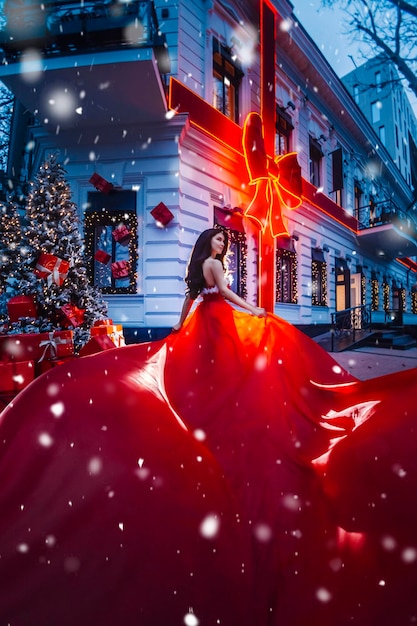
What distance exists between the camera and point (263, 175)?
880 centimetres

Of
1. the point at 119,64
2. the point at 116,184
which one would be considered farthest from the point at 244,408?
the point at 116,184

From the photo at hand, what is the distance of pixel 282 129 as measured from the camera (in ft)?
40.1

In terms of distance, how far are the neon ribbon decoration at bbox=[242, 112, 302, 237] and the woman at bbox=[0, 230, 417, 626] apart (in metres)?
7.23

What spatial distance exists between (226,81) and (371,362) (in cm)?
943

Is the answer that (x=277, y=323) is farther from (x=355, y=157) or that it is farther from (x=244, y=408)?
(x=355, y=157)

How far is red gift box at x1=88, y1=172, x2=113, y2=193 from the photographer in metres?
8.09

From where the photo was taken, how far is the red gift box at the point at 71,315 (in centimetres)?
557

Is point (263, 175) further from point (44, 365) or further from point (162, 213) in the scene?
point (44, 365)

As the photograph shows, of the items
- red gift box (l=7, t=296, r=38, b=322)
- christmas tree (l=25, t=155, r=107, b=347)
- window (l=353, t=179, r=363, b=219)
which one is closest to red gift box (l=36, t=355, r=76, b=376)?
christmas tree (l=25, t=155, r=107, b=347)

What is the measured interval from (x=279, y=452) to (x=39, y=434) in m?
1.47

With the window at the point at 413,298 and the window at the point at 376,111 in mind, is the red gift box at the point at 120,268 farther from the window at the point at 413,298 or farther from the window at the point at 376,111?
the window at the point at 376,111

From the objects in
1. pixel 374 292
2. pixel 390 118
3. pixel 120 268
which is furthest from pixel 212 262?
pixel 390 118

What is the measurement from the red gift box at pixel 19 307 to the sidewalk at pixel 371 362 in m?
6.15

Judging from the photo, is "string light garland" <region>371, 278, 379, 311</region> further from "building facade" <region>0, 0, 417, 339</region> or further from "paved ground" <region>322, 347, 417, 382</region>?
"paved ground" <region>322, 347, 417, 382</region>
